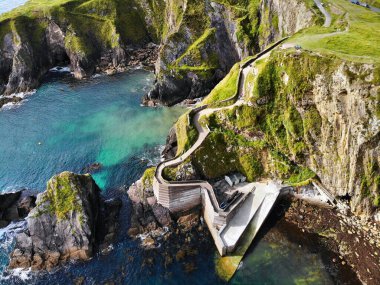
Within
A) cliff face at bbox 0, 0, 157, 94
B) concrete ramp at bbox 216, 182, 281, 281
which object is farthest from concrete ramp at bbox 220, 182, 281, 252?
cliff face at bbox 0, 0, 157, 94

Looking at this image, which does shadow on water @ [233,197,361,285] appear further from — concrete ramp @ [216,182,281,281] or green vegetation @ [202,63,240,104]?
green vegetation @ [202,63,240,104]

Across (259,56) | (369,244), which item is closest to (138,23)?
(259,56)

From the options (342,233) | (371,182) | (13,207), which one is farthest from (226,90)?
(13,207)

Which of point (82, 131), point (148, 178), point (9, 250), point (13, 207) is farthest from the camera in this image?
point (82, 131)

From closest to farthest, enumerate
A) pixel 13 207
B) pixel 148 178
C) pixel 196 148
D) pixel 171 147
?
pixel 148 178, pixel 196 148, pixel 13 207, pixel 171 147

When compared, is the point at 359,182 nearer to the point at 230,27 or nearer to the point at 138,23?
the point at 230,27

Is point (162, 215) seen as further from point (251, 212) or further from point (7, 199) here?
point (7, 199)

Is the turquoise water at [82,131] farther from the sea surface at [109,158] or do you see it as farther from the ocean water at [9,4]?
the ocean water at [9,4]
